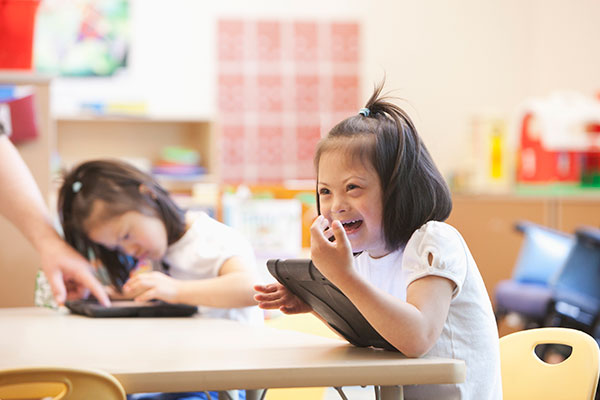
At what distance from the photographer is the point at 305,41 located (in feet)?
17.9

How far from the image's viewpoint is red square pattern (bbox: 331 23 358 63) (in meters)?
5.47

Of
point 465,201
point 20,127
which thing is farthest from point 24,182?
point 465,201

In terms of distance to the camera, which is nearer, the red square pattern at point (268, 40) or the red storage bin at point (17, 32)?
the red storage bin at point (17, 32)

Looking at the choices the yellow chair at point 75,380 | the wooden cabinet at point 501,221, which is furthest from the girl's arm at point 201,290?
the wooden cabinet at point 501,221

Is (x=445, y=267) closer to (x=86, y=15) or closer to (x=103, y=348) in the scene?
(x=103, y=348)

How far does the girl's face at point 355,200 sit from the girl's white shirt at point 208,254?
60 centimetres

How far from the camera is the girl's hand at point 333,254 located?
95cm

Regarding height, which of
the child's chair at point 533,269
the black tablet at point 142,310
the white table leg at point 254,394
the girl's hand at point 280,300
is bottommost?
the child's chair at point 533,269

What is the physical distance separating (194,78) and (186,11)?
0.42m

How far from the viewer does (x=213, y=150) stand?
190 inches

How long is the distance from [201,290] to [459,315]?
65cm

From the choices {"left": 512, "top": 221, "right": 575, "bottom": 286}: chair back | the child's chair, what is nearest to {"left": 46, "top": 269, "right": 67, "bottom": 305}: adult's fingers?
the child's chair

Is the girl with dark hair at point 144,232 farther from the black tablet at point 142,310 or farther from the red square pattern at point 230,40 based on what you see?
the red square pattern at point 230,40

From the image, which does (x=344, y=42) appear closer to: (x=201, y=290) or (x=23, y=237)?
(x=23, y=237)
